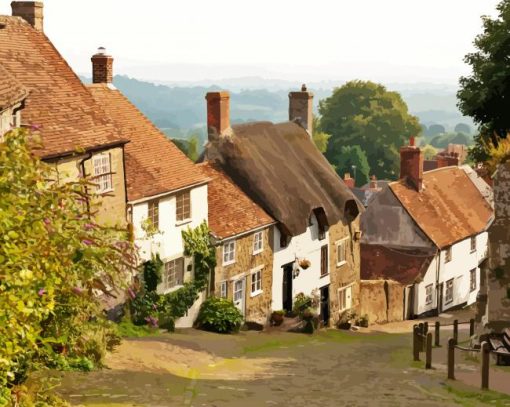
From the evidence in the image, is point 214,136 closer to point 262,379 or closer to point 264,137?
point 264,137

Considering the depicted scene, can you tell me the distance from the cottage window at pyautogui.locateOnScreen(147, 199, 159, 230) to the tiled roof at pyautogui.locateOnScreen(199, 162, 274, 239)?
11.7 feet

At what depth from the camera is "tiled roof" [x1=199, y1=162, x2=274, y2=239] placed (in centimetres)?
3581

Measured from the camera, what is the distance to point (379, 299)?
47.0m

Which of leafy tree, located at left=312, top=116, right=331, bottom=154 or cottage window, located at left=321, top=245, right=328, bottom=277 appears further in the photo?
leafy tree, located at left=312, top=116, right=331, bottom=154

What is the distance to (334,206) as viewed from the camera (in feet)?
142

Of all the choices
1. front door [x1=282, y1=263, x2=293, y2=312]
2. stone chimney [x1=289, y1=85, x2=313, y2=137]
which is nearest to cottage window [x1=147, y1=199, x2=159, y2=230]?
front door [x1=282, y1=263, x2=293, y2=312]

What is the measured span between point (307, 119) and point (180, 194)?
16.0m

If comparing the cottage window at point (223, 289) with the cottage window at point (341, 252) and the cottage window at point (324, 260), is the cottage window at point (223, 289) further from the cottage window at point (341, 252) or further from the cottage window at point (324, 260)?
the cottage window at point (341, 252)

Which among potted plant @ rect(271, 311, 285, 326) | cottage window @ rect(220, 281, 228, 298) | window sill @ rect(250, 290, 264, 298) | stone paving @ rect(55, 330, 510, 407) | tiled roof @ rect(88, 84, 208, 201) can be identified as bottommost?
stone paving @ rect(55, 330, 510, 407)

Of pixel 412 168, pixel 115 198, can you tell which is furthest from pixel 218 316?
pixel 412 168

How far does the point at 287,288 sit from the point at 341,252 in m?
5.66

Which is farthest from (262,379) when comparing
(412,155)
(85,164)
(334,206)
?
(412,155)

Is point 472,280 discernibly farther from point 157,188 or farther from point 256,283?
point 157,188

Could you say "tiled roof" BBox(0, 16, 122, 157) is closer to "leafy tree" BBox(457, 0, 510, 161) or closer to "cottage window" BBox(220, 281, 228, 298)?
"cottage window" BBox(220, 281, 228, 298)
